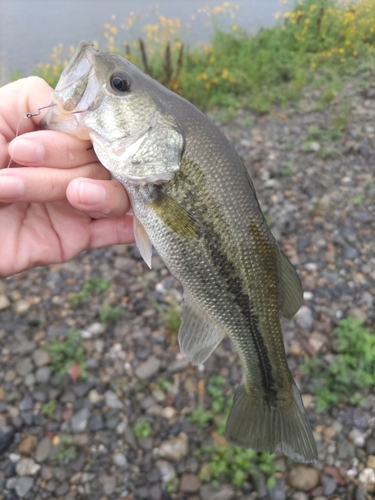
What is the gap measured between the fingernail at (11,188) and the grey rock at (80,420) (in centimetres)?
196

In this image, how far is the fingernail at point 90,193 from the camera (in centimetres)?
177

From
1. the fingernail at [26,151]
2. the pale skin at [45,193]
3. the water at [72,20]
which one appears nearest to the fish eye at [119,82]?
the pale skin at [45,193]

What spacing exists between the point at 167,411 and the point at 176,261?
161cm

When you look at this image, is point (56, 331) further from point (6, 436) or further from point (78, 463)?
point (78, 463)

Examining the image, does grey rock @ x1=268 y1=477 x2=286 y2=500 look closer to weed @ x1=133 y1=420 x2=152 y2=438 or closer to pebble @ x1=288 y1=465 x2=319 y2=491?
pebble @ x1=288 y1=465 x2=319 y2=491

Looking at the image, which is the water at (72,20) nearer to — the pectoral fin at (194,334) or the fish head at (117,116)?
the fish head at (117,116)

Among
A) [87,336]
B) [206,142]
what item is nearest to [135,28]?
[87,336]

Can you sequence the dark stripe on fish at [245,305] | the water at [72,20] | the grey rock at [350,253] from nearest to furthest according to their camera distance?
the dark stripe on fish at [245,305] < the grey rock at [350,253] < the water at [72,20]

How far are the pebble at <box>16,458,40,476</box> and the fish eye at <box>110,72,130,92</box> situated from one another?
8.26 feet

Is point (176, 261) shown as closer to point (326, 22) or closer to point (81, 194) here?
point (81, 194)

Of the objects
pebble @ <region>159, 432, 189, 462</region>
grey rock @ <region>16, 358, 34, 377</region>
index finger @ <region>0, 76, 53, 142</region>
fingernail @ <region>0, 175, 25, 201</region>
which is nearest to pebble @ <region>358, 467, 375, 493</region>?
pebble @ <region>159, 432, 189, 462</region>

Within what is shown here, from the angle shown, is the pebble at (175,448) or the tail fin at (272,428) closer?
the tail fin at (272,428)

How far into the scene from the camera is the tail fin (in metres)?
2.10

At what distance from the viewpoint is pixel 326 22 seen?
7.64 m
